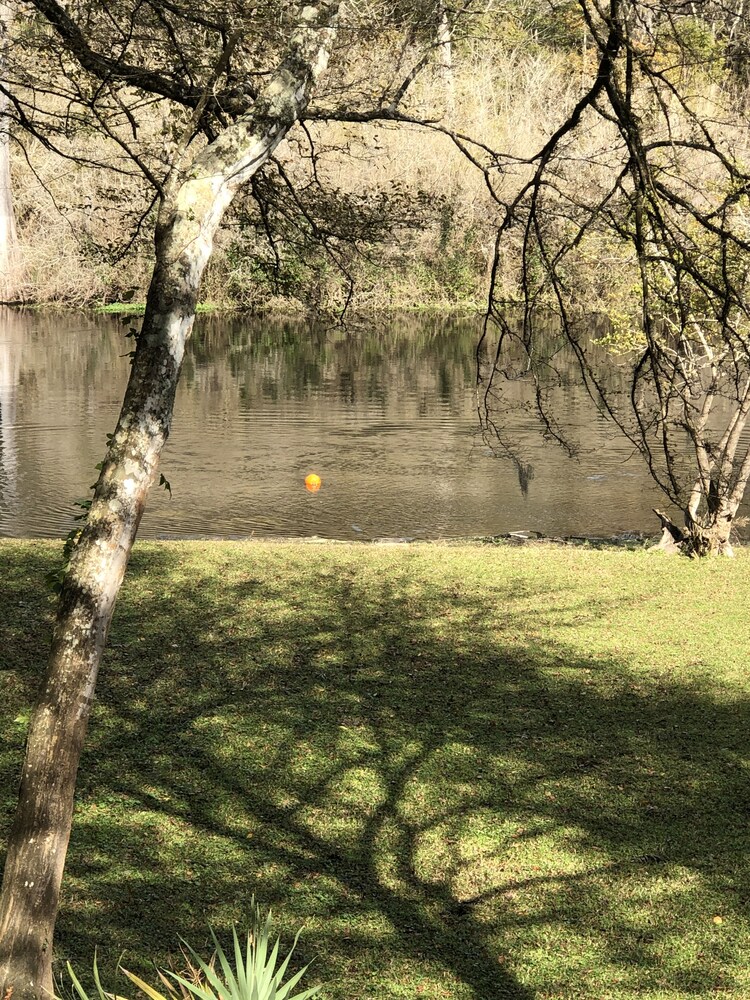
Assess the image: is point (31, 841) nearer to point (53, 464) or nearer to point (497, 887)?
point (497, 887)

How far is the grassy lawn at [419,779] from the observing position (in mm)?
4859

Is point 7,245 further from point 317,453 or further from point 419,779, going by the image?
point 419,779

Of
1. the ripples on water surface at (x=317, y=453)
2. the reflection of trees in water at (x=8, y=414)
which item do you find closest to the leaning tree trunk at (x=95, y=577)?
the ripples on water surface at (x=317, y=453)

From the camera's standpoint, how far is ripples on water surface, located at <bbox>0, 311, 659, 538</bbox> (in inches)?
591

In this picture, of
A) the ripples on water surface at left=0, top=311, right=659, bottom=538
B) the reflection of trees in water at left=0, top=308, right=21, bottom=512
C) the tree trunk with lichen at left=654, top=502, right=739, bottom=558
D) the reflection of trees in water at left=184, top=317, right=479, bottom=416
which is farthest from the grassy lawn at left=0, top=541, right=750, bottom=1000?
the reflection of trees in water at left=184, top=317, right=479, bottom=416

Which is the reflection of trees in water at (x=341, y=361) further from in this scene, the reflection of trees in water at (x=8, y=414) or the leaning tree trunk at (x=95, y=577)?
the leaning tree trunk at (x=95, y=577)

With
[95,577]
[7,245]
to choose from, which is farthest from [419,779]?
[7,245]

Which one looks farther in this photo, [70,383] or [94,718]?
[70,383]

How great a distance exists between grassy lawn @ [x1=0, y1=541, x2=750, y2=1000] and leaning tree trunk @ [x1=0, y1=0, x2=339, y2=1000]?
812 millimetres

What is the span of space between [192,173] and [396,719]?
12.5 feet

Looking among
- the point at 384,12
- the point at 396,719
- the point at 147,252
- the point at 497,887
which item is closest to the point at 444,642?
the point at 396,719

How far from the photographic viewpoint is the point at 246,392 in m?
25.4

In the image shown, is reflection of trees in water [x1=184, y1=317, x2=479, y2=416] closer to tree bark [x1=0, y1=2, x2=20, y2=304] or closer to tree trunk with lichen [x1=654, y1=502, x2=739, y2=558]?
tree bark [x1=0, y1=2, x2=20, y2=304]

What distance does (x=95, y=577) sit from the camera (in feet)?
13.2
